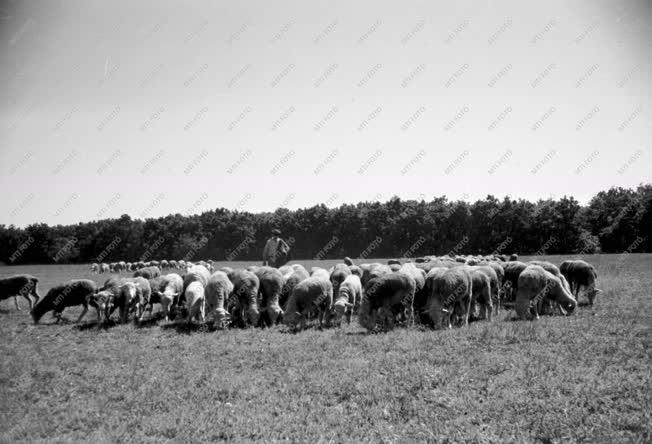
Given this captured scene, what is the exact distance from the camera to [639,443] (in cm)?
588

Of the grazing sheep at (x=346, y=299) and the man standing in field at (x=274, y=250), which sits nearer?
the grazing sheep at (x=346, y=299)

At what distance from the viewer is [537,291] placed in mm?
15242

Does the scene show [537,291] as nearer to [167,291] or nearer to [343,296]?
[343,296]

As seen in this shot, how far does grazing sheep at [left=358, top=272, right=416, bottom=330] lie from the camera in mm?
14578

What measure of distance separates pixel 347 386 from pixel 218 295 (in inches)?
359

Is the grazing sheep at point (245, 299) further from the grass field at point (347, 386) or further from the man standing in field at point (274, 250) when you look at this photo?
the man standing in field at point (274, 250)

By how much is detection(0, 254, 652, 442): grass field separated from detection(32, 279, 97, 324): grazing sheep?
4.80 metres

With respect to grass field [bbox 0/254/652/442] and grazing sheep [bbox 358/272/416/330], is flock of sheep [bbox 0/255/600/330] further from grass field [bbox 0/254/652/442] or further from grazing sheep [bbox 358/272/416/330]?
grass field [bbox 0/254/652/442]

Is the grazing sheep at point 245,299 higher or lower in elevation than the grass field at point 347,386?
higher

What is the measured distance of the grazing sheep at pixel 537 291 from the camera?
1511 centimetres

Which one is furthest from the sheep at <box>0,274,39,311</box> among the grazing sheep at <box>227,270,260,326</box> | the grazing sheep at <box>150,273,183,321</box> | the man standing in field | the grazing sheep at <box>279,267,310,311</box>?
the grazing sheep at <box>279,267,310,311</box>

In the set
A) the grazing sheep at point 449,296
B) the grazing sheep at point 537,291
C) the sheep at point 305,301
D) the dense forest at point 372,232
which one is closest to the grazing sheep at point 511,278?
the grazing sheep at point 537,291

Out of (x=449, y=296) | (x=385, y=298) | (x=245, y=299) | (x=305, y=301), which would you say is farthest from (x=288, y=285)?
(x=449, y=296)

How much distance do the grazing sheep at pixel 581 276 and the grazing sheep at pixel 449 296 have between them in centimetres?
692
